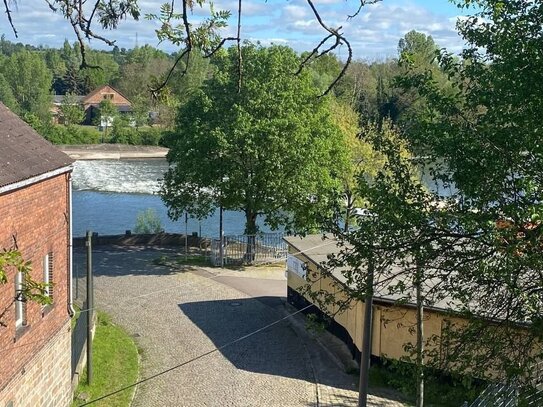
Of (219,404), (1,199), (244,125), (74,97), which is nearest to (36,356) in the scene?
(1,199)

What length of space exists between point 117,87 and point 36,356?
2918 inches

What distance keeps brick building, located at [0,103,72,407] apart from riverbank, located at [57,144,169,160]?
5310cm

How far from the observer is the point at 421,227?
706 cm

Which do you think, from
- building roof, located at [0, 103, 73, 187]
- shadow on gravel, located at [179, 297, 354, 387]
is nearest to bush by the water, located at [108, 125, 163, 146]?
shadow on gravel, located at [179, 297, 354, 387]

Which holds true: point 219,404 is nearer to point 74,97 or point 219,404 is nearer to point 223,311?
point 223,311

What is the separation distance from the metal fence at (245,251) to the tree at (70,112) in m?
51.8

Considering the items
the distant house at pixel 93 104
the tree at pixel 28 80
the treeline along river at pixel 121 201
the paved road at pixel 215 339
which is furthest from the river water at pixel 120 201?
the distant house at pixel 93 104

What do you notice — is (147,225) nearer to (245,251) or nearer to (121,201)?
(245,251)

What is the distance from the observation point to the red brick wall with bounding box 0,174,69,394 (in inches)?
377

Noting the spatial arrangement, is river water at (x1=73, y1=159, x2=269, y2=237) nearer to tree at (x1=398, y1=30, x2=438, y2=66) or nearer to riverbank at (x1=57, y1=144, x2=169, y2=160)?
riverbank at (x1=57, y1=144, x2=169, y2=160)

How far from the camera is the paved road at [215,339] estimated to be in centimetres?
1424

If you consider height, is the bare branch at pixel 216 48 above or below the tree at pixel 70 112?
below

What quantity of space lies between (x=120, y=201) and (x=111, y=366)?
89.4 ft

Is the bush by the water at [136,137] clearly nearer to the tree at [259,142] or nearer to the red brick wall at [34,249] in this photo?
the tree at [259,142]
